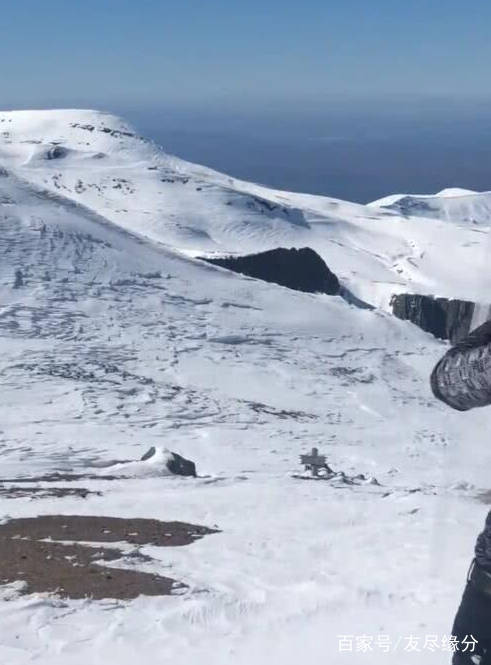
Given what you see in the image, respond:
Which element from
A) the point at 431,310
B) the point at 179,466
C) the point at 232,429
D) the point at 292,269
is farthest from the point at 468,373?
the point at 292,269

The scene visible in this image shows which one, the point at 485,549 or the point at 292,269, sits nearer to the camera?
the point at 485,549

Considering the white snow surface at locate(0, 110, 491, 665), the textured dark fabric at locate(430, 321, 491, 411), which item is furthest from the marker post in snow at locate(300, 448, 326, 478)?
the textured dark fabric at locate(430, 321, 491, 411)

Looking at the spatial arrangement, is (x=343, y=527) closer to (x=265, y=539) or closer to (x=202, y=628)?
(x=265, y=539)

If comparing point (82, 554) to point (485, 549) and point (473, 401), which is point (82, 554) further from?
point (473, 401)

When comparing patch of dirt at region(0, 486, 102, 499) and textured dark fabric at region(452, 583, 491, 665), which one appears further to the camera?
patch of dirt at region(0, 486, 102, 499)

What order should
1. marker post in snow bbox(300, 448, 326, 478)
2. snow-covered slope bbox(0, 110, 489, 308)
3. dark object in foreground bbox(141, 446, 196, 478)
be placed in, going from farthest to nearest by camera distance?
snow-covered slope bbox(0, 110, 489, 308), marker post in snow bbox(300, 448, 326, 478), dark object in foreground bbox(141, 446, 196, 478)

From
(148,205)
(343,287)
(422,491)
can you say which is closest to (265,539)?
(422,491)

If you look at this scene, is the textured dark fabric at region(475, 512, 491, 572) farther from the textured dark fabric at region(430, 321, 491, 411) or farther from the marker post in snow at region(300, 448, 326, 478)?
the marker post in snow at region(300, 448, 326, 478)
